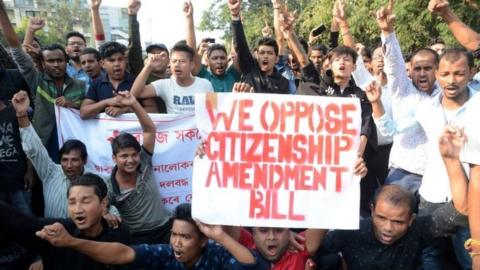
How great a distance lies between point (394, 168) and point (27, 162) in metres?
3.12

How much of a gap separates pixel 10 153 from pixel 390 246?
306 cm

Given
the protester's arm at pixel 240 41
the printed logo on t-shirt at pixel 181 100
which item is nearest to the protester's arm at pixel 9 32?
the printed logo on t-shirt at pixel 181 100

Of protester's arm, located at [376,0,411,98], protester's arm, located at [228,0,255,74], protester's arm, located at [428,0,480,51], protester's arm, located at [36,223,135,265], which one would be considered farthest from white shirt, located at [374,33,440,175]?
protester's arm, located at [36,223,135,265]

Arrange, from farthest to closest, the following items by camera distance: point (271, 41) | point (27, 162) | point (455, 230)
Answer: point (271, 41) → point (27, 162) → point (455, 230)

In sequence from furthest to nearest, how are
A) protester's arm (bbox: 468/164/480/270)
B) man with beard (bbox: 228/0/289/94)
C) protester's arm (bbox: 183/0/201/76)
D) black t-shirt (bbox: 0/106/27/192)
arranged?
protester's arm (bbox: 183/0/201/76) < man with beard (bbox: 228/0/289/94) < black t-shirt (bbox: 0/106/27/192) < protester's arm (bbox: 468/164/480/270)

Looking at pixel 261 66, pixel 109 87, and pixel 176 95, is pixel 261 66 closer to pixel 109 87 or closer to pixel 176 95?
pixel 176 95

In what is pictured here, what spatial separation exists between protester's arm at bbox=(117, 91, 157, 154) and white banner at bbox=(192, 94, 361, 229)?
97cm

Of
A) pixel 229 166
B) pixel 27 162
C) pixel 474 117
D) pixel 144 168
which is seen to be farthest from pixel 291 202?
pixel 27 162

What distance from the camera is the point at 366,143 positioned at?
4242 millimetres

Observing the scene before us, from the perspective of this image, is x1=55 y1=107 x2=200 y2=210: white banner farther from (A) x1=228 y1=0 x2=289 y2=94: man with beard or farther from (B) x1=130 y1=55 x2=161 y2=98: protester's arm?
(A) x1=228 y1=0 x2=289 y2=94: man with beard

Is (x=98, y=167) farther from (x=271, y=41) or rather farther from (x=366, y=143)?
(x=366, y=143)

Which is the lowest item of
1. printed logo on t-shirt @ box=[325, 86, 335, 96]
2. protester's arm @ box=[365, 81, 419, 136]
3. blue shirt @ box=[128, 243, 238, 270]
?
blue shirt @ box=[128, 243, 238, 270]

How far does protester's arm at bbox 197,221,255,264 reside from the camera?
119 inches

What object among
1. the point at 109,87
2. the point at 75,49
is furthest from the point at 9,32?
the point at 75,49
